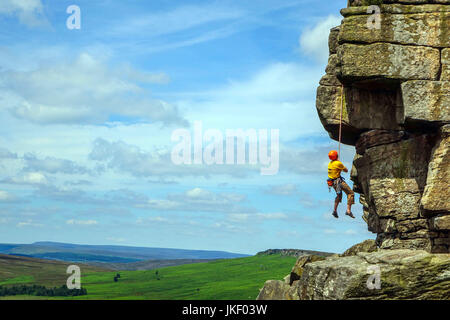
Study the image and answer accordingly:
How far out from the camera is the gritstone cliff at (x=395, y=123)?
32.2m

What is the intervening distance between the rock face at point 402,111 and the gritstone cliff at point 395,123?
6 cm

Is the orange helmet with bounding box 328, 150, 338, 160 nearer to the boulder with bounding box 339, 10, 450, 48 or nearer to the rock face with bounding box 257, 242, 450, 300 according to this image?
the boulder with bounding box 339, 10, 450, 48

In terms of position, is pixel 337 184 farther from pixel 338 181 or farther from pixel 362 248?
pixel 362 248

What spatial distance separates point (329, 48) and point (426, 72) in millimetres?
8183

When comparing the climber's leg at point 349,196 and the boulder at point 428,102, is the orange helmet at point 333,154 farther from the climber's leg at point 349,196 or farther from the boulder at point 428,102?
the boulder at point 428,102

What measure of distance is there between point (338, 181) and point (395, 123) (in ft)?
19.0

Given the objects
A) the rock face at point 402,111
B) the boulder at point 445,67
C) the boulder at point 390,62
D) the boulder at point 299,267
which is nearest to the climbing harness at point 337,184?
the rock face at point 402,111

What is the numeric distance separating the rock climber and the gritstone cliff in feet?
6.54

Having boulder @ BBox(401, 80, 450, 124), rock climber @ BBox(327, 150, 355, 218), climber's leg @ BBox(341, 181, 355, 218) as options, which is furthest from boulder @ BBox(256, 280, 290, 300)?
boulder @ BBox(401, 80, 450, 124)

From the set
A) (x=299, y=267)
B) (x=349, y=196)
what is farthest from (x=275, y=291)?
(x=349, y=196)
